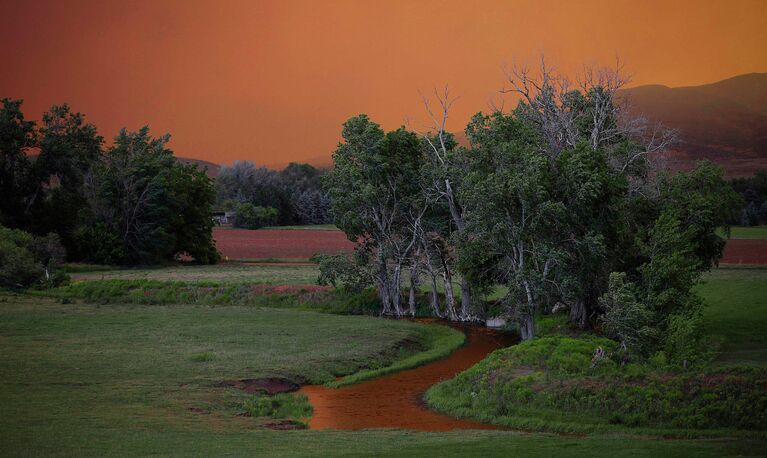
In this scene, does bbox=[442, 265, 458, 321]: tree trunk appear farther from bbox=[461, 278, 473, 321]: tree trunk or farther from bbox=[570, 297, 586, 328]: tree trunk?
bbox=[570, 297, 586, 328]: tree trunk

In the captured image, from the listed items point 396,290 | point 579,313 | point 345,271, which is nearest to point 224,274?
point 345,271

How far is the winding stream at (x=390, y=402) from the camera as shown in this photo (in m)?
28.6

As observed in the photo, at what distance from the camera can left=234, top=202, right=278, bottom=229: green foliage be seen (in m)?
184

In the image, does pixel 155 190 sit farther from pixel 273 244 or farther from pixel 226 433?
pixel 226 433

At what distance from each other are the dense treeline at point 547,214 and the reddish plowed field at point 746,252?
35667 mm

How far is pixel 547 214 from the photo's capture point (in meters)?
45.2

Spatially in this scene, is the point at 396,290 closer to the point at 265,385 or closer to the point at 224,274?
the point at 265,385

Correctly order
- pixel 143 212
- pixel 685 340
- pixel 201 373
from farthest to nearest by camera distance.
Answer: pixel 143 212 < pixel 685 340 < pixel 201 373

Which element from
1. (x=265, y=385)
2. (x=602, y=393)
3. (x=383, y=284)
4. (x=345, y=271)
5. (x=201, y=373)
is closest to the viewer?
(x=602, y=393)

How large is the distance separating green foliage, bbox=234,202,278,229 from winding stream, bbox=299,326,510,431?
14369 cm

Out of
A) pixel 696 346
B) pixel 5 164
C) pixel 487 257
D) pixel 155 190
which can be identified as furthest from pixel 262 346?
pixel 5 164

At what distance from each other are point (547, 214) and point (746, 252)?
62218 mm

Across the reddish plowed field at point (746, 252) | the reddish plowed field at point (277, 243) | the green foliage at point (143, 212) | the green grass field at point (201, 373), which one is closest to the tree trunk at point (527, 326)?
the green grass field at point (201, 373)

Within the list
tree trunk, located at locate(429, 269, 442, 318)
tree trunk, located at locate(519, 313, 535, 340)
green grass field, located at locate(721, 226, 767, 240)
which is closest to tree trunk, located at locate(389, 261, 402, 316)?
tree trunk, located at locate(429, 269, 442, 318)
